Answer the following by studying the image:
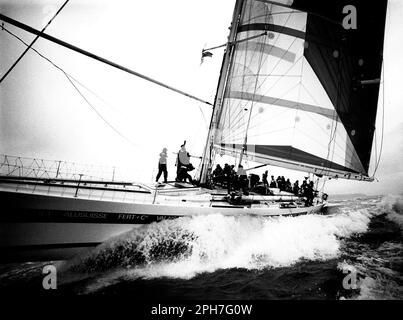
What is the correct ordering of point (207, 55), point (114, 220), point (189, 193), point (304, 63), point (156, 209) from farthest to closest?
1. point (304, 63)
2. point (207, 55)
3. point (189, 193)
4. point (156, 209)
5. point (114, 220)

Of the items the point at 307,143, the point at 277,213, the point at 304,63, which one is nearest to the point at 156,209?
the point at 277,213

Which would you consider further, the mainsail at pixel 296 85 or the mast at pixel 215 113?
the mainsail at pixel 296 85

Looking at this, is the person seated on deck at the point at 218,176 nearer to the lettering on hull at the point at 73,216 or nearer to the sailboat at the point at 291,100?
the sailboat at the point at 291,100

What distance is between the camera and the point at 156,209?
4.46 meters

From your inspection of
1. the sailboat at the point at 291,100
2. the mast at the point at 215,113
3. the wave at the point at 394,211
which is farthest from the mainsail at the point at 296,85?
the wave at the point at 394,211

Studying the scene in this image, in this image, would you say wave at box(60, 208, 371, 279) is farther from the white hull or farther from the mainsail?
the mainsail

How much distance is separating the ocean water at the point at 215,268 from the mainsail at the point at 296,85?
483cm

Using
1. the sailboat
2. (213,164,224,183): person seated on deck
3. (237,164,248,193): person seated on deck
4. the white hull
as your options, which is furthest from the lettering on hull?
(213,164,224,183): person seated on deck

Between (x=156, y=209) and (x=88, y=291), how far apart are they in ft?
5.85

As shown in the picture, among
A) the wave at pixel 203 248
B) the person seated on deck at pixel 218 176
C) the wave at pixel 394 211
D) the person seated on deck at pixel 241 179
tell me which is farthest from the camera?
the wave at pixel 394 211

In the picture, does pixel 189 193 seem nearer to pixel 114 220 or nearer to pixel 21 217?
pixel 114 220

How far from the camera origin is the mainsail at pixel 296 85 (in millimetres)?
9891

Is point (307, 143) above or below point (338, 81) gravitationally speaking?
below

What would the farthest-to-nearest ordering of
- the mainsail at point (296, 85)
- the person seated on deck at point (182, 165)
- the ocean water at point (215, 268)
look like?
1. the mainsail at point (296, 85)
2. the person seated on deck at point (182, 165)
3. the ocean water at point (215, 268)
